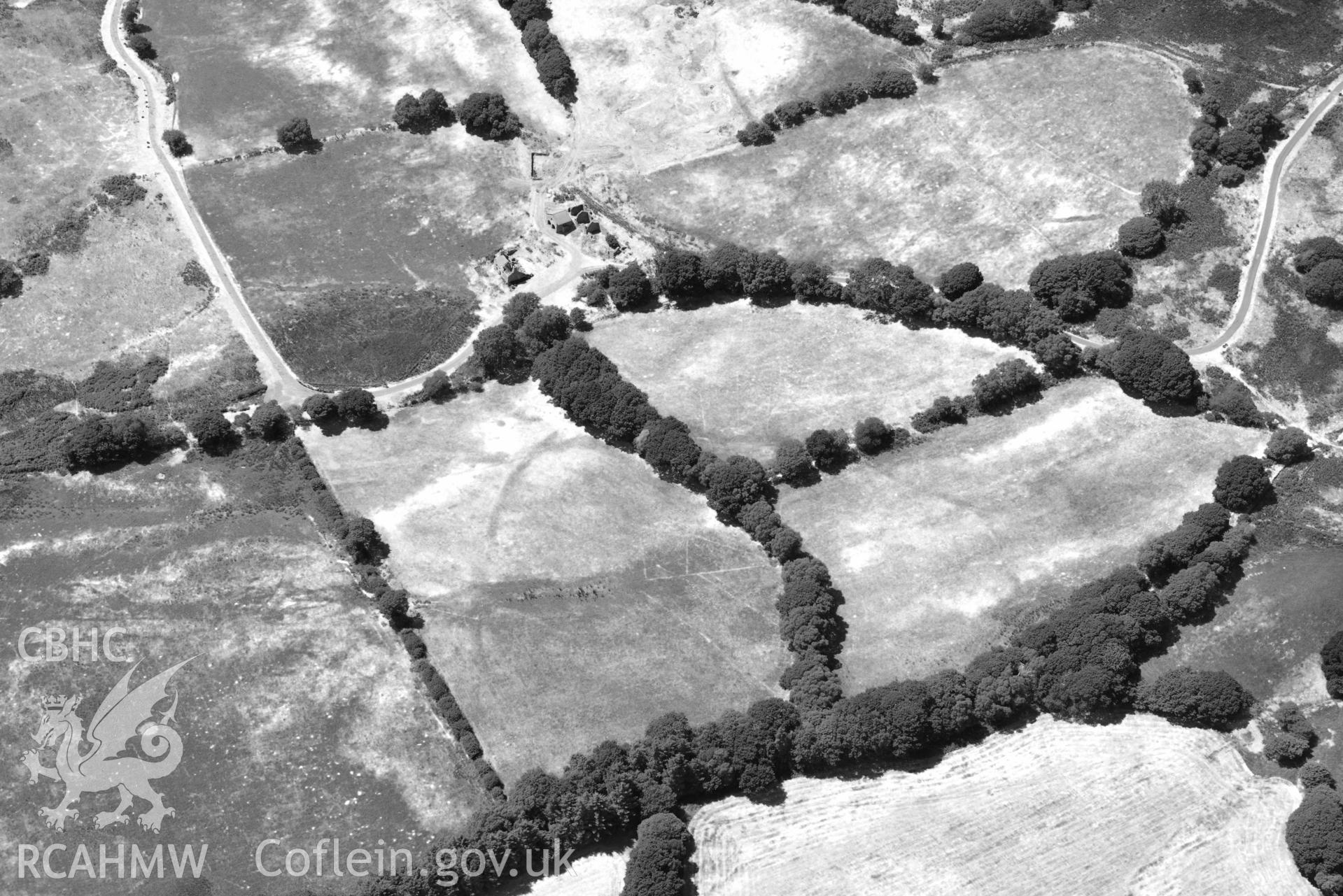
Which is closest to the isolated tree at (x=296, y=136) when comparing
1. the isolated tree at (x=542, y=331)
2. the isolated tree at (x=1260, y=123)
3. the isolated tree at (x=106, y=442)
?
the isolated tree at (x=542, y=331)

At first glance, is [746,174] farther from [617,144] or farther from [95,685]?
[95,685]

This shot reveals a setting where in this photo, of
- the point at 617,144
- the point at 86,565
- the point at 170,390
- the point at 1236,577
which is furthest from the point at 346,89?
the point at 1236,577

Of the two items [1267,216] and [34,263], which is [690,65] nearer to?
[1267,216]

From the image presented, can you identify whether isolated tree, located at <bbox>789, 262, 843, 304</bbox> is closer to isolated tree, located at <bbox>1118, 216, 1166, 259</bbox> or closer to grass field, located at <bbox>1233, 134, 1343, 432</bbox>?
isolated tree, located at <bbox>1118, 216, 1166, 259</bbox>

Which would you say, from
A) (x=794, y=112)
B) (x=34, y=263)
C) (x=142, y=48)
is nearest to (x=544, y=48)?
(x=794, y=112)

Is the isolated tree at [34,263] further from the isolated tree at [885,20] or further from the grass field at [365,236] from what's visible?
the isolated tree at [885,20]
